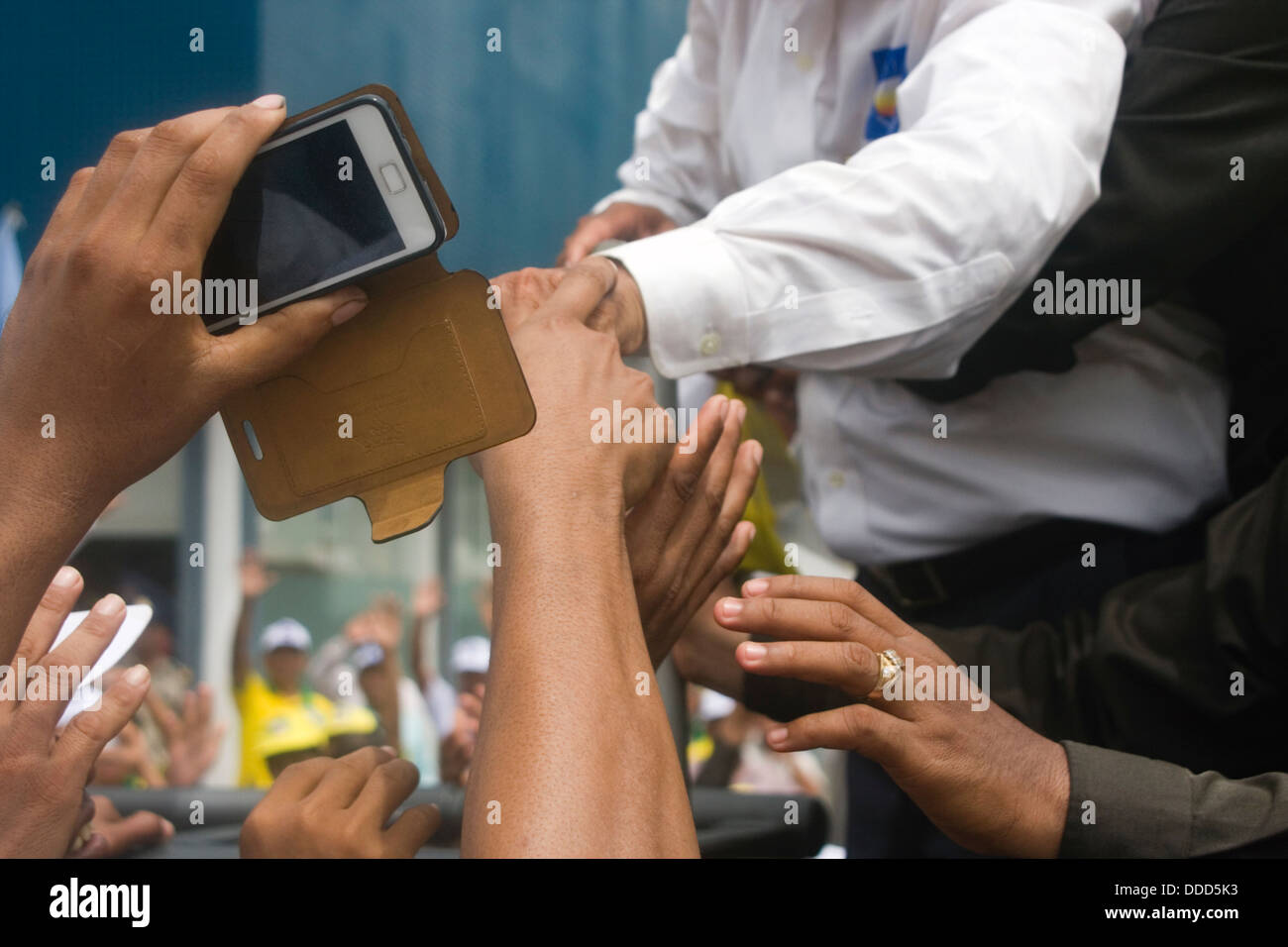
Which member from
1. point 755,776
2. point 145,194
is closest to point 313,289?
point 145,194

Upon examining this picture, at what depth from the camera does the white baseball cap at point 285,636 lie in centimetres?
139

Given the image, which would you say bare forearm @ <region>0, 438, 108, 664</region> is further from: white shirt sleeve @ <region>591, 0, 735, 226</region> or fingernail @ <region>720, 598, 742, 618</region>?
white shirt sleeve @ <region>591, 0, 735, 226</region>

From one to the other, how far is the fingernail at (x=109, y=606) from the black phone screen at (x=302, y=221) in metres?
0.30

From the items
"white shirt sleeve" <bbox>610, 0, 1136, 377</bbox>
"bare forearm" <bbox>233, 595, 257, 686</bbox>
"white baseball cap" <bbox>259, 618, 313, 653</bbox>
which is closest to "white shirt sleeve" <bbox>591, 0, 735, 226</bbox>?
"white shirt sleeve" <bbox>610, 0, 1136, 377</bbox>

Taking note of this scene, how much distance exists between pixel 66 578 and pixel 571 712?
0.36 m

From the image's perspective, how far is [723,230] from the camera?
72 centimetres

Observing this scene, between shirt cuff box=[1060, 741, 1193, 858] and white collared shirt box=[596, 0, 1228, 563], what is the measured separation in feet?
0.76

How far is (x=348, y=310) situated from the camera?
1.74ft

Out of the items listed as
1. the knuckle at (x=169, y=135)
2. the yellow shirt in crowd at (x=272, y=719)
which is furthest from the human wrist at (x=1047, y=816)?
the yellow shirt in crowd at (x=272, y=719)

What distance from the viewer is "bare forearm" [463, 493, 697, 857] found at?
53 centimetres

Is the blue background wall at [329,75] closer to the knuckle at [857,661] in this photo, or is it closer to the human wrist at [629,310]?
the human wrist at [629,310]

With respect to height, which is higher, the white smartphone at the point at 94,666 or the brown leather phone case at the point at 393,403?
the brown leather phone case at the point at 393,403
